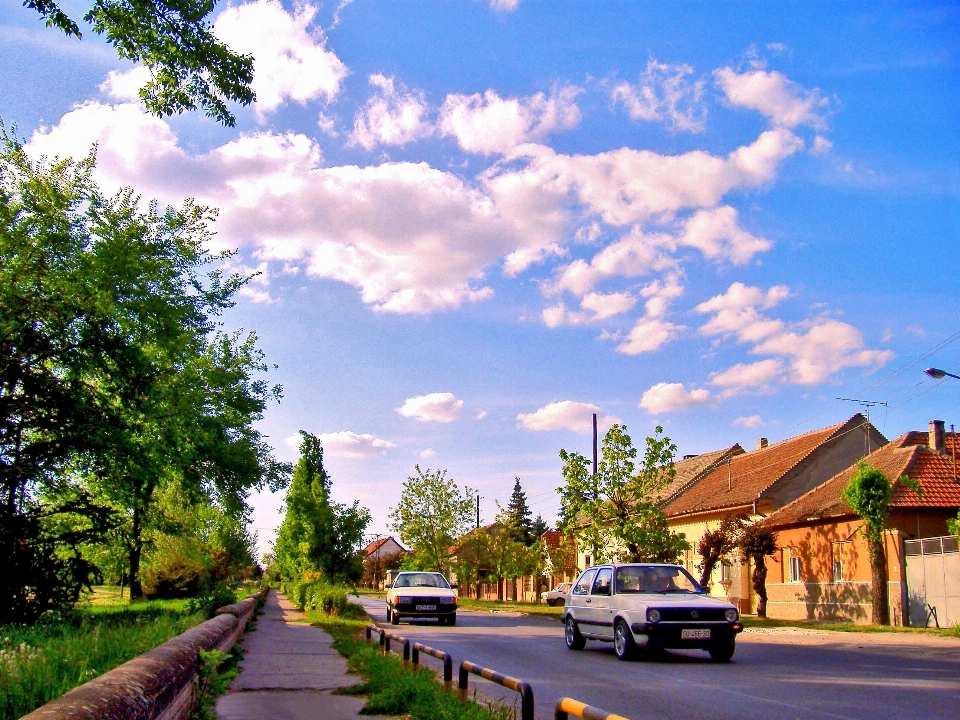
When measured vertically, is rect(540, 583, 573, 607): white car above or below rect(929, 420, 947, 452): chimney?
below

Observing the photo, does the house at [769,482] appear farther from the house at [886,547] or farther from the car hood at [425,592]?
the car hood at [425,592]

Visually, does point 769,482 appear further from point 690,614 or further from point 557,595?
point 690,614

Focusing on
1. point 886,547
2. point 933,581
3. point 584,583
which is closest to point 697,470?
point 886,547

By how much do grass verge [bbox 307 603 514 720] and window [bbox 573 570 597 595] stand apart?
461 centimetres

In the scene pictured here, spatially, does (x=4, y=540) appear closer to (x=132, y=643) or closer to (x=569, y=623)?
(x=132, y=643)

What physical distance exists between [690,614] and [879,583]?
15.2 m

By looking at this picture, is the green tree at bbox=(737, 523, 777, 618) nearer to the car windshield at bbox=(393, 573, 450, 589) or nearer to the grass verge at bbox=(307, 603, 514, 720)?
the car windshield at bbox=(393, 573, 450, 589)

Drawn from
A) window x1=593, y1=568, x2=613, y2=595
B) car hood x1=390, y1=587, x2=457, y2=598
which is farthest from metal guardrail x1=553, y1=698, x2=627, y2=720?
car hood x1=390, y1=587, x2=457, y2=598

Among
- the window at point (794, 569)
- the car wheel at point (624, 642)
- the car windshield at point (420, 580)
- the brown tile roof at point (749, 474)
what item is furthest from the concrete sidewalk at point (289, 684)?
the brown tile roof at point (749, 474)

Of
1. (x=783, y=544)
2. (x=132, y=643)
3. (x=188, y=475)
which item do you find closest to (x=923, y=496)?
(x=783, y=544)

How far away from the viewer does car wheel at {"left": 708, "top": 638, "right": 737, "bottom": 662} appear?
14.6 m

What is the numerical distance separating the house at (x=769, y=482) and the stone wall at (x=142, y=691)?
2974 centimetres

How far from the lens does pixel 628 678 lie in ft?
40.6

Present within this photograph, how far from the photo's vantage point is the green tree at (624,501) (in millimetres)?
30031
